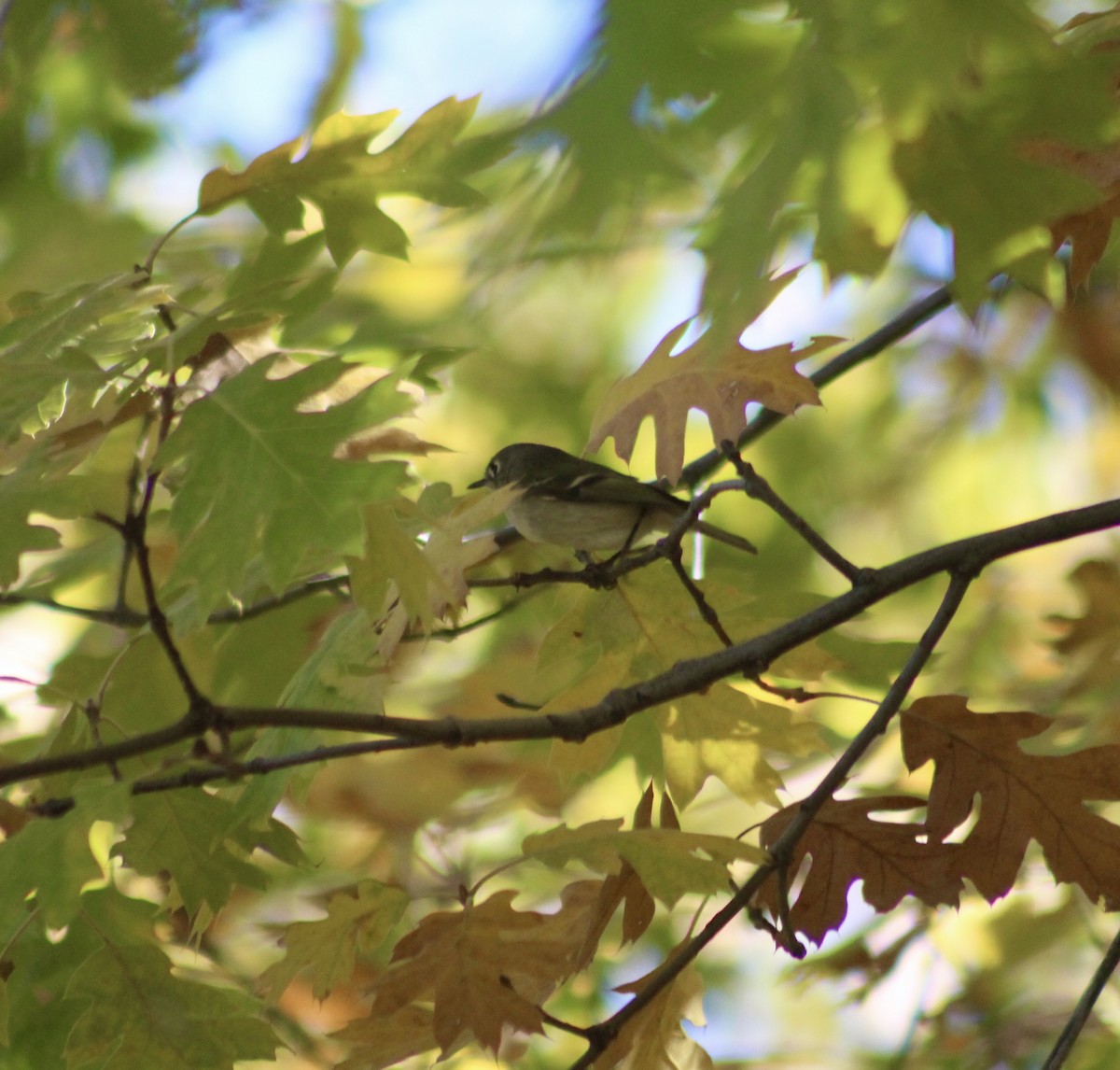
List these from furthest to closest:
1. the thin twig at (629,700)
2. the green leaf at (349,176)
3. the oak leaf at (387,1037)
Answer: the green leaf at (349,176), the oak leaf at (387,1037), the thin twig at (629,700)

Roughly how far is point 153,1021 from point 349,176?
1.39m

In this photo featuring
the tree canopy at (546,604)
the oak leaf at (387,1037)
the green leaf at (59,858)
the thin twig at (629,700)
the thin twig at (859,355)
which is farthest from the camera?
the thin twig at (859,355)

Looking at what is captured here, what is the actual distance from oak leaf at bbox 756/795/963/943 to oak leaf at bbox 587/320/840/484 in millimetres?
574

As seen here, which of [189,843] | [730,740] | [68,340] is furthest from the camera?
[730,740]

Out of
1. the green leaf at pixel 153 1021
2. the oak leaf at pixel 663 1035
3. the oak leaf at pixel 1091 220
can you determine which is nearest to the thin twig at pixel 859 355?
the oak leaf at pixel 1091 220

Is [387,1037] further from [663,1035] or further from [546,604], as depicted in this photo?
[546,604]

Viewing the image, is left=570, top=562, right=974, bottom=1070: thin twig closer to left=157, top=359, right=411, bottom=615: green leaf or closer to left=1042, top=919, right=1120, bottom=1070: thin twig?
left=1042, top=919, right=1120, bottom=1070: thin twig

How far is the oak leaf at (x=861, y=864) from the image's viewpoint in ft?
5.82

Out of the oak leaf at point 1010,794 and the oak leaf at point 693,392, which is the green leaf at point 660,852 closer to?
the oak leaf at point 1010,794

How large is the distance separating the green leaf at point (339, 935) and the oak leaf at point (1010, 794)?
0.83 m

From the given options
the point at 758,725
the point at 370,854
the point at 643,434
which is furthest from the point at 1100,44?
the point at 370,854

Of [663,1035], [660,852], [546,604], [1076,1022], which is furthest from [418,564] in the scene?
[546,604]

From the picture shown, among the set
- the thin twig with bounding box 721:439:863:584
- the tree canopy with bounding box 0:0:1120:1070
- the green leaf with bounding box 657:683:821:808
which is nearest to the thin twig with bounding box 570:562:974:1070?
the tree canopy with bounding box 0:0:1120:1070

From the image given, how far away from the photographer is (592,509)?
9.69ft
